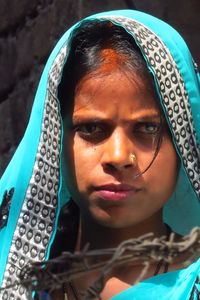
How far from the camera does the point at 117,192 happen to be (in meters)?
1.98

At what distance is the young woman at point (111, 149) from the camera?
79.4 inches

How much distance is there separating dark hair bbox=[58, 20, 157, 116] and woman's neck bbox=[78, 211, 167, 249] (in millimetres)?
267

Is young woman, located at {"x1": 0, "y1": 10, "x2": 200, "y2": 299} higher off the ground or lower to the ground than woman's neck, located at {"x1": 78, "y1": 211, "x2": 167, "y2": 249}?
higher

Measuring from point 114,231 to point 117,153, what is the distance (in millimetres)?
251

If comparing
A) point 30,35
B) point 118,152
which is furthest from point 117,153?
point 30,35

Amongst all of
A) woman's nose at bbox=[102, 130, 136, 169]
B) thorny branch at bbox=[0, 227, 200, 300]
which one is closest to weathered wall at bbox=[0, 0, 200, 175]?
woman's nose at bbox=[102, 130, 136, 169]

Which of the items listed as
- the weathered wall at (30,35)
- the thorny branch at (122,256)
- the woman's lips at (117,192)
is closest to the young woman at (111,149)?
the woman's lips at (117,192)

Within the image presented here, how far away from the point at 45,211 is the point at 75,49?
37 cm

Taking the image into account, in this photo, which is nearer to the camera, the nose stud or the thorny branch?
the thorny branch

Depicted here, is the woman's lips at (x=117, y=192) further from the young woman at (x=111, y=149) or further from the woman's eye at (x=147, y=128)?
the woman's eye at (x=147, y=128)

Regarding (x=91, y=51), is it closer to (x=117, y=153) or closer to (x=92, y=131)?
(x=92, y=131)

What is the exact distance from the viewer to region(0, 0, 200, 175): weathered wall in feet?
12.4

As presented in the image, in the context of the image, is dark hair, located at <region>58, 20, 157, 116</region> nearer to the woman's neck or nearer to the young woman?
the young woman

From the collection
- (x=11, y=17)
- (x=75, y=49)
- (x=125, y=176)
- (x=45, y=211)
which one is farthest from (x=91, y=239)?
(x=11, y=17)
